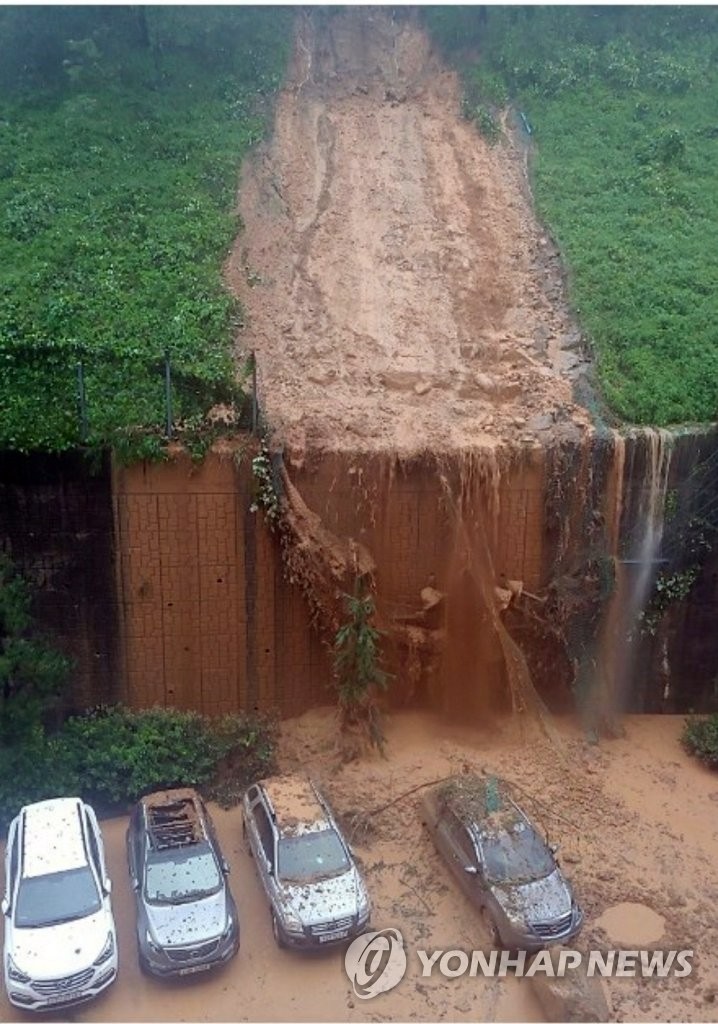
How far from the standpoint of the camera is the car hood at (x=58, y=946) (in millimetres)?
9382

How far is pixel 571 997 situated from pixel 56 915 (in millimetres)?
5320

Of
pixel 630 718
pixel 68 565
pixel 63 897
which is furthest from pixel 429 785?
pixel 68 565

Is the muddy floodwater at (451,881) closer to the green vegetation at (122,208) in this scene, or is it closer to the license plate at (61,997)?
the license plate at (61,997)

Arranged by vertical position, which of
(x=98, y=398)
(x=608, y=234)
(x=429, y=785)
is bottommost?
(x=429, y=785)

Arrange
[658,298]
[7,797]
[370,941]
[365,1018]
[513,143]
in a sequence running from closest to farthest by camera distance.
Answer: [365,1018] < [370,941] < [7,797] < [658,298] < [513,143]

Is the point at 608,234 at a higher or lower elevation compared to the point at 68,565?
higher

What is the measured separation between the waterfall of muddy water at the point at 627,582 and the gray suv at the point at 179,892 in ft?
20.8

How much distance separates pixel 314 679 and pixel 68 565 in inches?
155

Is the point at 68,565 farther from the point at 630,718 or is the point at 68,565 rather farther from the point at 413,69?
the point at 413,69

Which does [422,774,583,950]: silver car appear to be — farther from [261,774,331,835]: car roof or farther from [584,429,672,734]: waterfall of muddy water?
[584,429,672,734]: waterfall of muddy water

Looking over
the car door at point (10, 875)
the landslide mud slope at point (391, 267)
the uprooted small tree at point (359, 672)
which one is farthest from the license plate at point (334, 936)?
the landslide mud slope at point (391, 267)

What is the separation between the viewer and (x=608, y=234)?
734 inches

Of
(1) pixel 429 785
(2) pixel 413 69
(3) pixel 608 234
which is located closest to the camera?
(1) pixel 429 785

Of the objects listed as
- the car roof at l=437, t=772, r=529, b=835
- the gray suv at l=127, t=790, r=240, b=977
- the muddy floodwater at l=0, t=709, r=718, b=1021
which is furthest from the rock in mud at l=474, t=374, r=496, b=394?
the gray suv at l=127, t=790, r=240, b=977
